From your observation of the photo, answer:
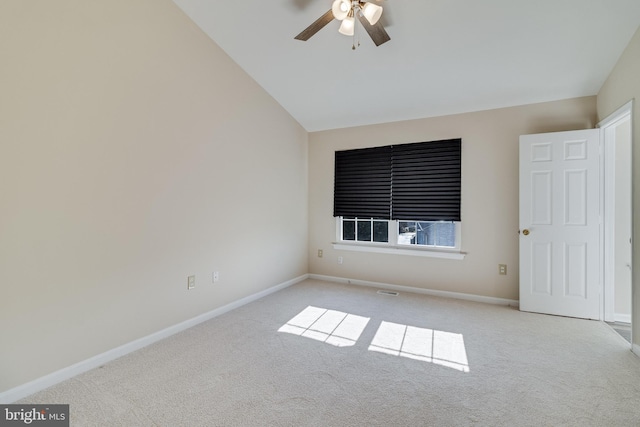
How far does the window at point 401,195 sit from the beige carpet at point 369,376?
1305 millimetres

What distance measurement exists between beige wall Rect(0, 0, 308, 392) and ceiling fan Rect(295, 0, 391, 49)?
53.0 inches

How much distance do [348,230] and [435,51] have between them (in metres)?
2.70

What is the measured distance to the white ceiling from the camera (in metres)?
2.57

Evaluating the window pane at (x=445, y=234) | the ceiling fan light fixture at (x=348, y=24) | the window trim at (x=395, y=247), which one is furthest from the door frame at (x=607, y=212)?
the ceiling fan light fixture at (x=348, y=24)

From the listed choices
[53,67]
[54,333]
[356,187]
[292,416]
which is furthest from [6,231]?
[356,187]

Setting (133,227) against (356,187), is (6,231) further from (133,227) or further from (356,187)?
(356,187)

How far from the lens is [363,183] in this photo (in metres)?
4.59

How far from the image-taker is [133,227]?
2.53 m

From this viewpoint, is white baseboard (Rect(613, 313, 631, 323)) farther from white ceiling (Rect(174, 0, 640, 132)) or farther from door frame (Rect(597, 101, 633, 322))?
white ceiling (Rect(174, 0, 640, 132))

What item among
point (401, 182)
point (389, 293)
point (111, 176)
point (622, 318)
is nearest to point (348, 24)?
point (111, 176)

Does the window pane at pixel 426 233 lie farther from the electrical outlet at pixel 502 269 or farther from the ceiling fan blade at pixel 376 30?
the ceiling fan blade at pixel 376 30

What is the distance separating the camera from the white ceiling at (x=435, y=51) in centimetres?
257

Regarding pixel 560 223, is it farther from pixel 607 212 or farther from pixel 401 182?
pixel 401 182

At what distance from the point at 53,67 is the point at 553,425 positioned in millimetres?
3773
